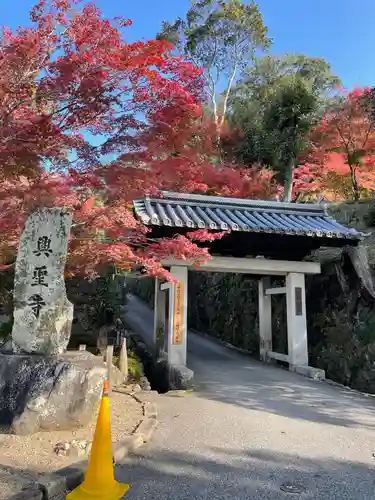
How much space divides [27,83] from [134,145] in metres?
1.83

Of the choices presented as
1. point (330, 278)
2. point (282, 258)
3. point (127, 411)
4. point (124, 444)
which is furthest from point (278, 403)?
point (330, 278)

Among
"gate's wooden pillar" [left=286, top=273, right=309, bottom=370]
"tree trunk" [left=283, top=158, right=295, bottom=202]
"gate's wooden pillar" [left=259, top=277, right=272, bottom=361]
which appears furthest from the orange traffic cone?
"tree trunk" [left=283, top=158, right=295, bottom=202]

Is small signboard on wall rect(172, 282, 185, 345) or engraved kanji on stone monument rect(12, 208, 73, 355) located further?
small signboard on wall rect(172, 282, 185, 345)

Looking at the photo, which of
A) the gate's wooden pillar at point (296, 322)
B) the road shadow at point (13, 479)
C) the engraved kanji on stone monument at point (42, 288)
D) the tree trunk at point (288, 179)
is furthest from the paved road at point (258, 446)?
the tree trunk at point (288, 179)

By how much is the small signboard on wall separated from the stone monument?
3439 mm

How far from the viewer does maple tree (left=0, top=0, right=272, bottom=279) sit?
5531 millimetres

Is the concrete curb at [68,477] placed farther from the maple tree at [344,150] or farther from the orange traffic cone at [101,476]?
the maple tree at [344,150]

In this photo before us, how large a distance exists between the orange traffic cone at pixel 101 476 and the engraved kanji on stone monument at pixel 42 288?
243 centimetres

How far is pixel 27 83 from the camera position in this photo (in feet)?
18.2

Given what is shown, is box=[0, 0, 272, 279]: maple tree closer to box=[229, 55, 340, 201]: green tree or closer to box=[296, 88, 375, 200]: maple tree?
box=[229, 55, 340, 201]: green tree

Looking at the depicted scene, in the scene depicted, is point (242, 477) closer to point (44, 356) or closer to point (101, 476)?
point (101, 476)

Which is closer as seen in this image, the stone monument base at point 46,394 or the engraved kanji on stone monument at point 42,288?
the stone monument base at point 46,394

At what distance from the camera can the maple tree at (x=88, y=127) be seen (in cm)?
553

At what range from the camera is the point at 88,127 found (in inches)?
240
